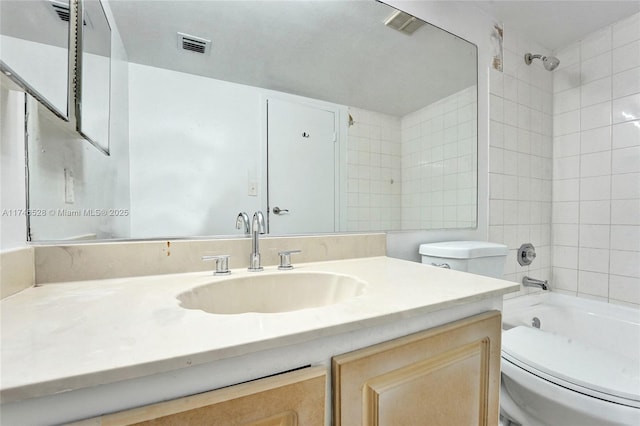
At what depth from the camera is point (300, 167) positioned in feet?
3.67

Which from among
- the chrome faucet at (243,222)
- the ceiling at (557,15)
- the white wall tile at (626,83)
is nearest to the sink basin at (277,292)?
the chrome faucet at (243,222)

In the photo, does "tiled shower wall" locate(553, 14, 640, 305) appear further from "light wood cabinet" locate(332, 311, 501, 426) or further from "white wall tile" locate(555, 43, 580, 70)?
"light wood cabinet" locate(332, 311, 501, 426)

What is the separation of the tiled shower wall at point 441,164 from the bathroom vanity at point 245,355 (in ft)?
2.51

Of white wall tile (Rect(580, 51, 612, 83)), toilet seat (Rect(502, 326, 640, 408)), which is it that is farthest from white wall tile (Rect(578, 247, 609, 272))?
white wall tile (Rect(580, 51, 612, 83))

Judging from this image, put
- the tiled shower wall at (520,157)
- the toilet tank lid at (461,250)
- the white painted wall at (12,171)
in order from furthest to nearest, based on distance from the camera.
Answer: the tiled shower wall at (520,157), the toilet tank lid at (461,250), the white painted wall at (12,171)

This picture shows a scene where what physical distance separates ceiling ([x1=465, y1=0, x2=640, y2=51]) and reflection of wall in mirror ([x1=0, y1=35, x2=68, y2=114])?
1878mm

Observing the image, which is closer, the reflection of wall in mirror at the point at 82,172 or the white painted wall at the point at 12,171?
the white painted wall at the point at 12,171

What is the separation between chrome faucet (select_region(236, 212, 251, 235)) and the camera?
0.92m

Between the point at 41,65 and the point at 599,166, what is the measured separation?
2.62m

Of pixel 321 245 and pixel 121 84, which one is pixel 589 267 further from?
pixel 121 84

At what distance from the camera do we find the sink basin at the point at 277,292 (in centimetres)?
76

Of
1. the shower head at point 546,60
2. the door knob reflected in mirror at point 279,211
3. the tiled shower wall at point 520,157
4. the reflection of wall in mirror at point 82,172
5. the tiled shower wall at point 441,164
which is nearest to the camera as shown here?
the reflection of wall in mirror at point 82,172

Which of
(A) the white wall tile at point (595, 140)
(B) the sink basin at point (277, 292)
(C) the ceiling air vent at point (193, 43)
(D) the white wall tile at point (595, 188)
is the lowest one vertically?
(B) the sink basin at point (277, 292)

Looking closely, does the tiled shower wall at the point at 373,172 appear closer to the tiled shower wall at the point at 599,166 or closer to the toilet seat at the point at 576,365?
the toilet seat at the point at 576,365
